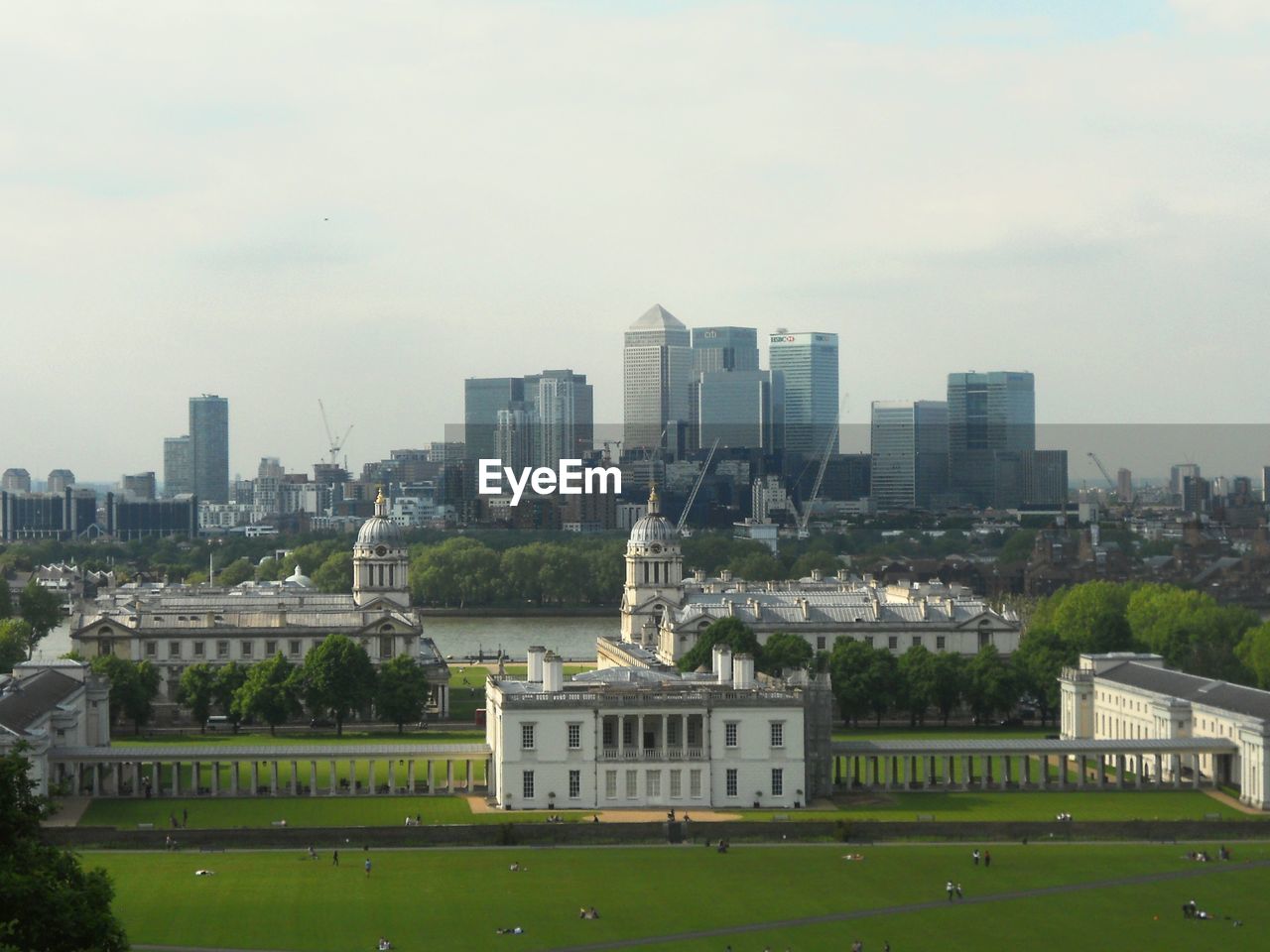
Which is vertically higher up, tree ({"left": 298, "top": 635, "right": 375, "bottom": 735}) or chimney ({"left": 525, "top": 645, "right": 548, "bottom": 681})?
chimney ({"left": 525, "top": 645, "right": 548, "bottom": 681})

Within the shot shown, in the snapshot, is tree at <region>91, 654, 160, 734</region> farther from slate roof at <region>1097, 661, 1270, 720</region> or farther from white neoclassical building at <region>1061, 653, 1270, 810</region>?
slate roof at <region>1097, 661, 1270, 720</region>

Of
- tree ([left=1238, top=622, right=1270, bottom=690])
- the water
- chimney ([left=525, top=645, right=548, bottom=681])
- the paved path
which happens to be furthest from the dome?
the paved path

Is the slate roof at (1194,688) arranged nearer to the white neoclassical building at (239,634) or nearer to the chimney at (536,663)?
the chimney at (536,663)

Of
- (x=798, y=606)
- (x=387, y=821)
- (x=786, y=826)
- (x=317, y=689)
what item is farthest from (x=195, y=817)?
(x=798, y=606)

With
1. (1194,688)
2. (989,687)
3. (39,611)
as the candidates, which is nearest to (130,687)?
→ (989,687)

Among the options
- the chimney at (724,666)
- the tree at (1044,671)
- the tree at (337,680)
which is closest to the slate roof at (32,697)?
the tree at (337,680)

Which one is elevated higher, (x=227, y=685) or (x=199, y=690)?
(x=227, y=685)

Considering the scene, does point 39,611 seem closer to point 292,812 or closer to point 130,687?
point 130,687

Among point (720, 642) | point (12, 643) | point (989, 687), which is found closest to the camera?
point (989, 687)
